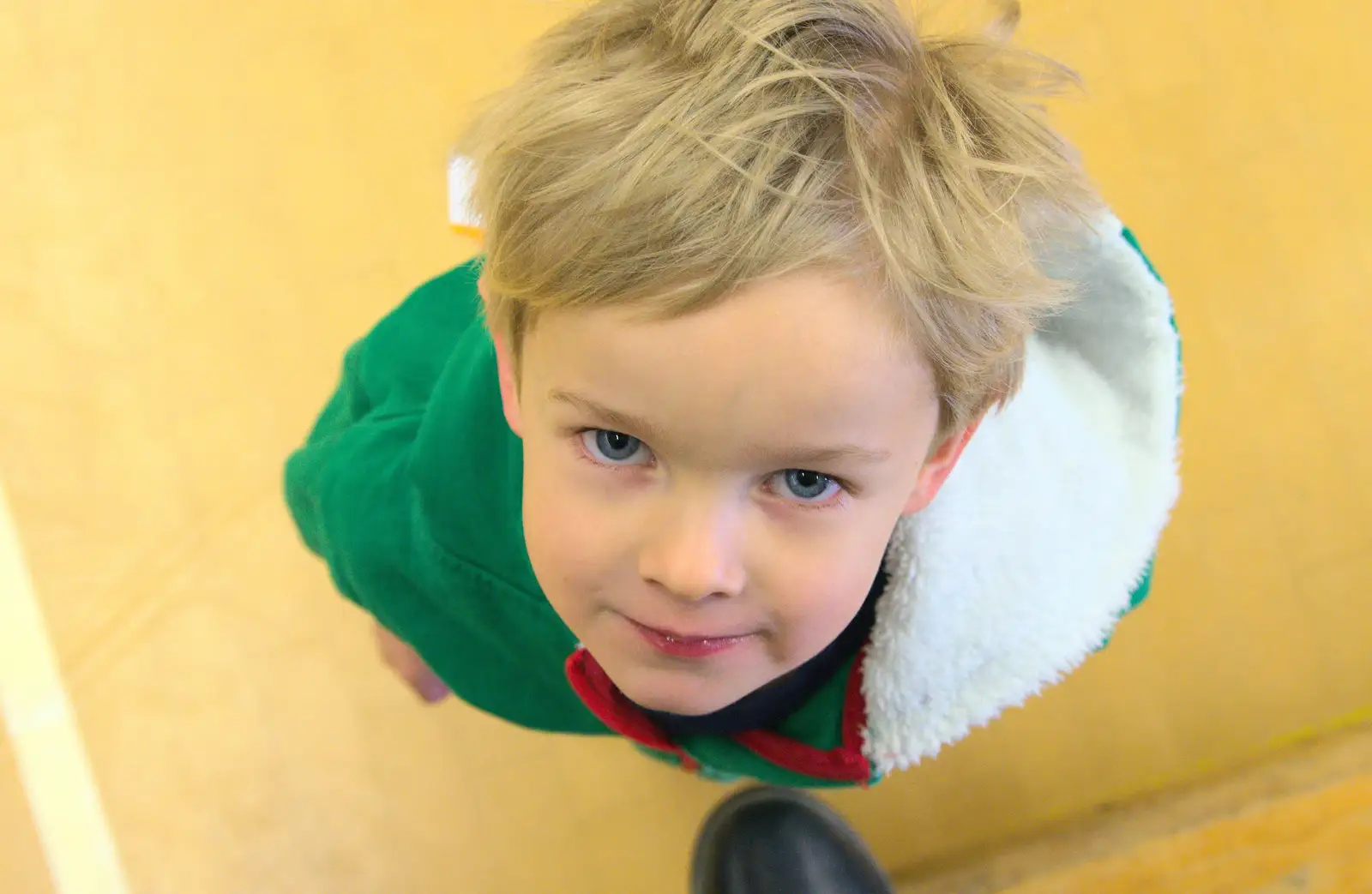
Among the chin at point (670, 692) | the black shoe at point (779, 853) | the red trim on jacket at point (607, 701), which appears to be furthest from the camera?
the black shoe at point (779, 853)

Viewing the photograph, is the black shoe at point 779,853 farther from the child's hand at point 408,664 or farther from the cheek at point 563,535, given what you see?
the cheek at point 563,535

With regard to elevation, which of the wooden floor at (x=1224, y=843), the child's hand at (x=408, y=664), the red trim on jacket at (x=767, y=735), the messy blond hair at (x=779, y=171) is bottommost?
the wooden floor at (x=1224, y=843)

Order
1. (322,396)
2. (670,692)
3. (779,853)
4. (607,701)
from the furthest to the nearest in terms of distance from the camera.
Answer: (322,396) < (779,853) < (607,701) < (670,692)

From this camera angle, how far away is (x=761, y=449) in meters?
0.34

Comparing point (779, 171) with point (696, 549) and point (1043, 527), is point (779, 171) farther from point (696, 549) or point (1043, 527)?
point (1043, 527)

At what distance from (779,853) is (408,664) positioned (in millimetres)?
293

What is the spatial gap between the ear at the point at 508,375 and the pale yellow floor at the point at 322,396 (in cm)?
46

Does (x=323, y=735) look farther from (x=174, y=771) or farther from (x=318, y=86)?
(x=318, y=86)

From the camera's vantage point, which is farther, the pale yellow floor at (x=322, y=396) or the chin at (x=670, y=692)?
the pale yellow floor at (x=322, y=396)

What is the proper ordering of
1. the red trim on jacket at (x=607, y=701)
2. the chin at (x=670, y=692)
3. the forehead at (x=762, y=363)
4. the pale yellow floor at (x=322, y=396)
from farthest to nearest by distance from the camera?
the pale yellow floor at (x=322, y=396)
the red trim on jacket at (x=607, y=701)
the chin at (x=670, y=692)
the forehead at (x=762, y=363)

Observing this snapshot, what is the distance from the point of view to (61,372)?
88cm

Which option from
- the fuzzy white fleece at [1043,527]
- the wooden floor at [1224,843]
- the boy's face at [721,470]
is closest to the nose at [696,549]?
the boy's face at [721,470]

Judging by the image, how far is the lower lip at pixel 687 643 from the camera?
406 mm

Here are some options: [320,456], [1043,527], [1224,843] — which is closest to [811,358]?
[1043,527]
